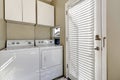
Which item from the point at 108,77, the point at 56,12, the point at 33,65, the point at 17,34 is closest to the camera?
the point at 108,77

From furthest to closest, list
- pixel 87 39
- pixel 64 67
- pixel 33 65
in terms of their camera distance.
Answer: pixel 64 67 → pixel 33 65 → pixel 87 39

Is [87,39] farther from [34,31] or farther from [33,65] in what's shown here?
[34,31]

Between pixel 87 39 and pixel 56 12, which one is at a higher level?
pixel 56 12

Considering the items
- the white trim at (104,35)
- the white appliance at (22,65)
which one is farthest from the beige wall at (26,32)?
the white trim at (104,35)

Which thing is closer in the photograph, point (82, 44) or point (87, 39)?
point (87, 39)

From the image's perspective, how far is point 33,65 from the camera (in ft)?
7.23

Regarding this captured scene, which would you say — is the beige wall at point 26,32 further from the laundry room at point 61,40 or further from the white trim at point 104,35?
the white trim at point 104,35

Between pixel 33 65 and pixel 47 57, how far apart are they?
416 millimetres

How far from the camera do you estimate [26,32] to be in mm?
2773

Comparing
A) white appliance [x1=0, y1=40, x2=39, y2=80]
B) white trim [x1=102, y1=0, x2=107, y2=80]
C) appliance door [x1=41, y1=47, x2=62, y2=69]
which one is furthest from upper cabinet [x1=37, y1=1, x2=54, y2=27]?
white trim [x1=102, y1=0, x2=107, y2=80]

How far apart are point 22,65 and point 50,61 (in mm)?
762

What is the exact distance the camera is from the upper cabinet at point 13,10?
2.15 meters

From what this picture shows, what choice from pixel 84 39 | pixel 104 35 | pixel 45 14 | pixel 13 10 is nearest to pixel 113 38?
pixel 104 35

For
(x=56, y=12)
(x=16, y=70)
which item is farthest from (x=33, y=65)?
(x=56, y=12)
